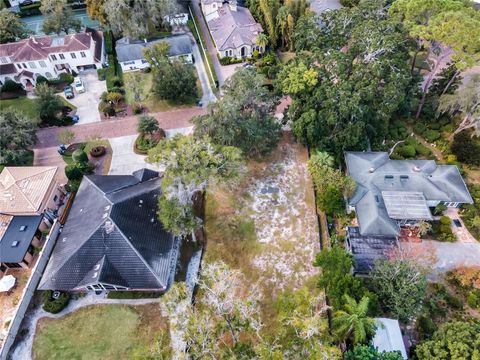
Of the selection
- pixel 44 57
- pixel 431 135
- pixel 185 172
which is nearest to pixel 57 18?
pixel 44 57

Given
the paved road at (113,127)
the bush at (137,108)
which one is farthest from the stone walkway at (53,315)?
the bush at (137,108)

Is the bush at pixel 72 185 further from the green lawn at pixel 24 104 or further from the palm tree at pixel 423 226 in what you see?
the palm tree at pixel 423 226

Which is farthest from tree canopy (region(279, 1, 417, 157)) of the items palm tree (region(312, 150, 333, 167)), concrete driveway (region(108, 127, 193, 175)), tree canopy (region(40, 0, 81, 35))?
tree canopy (region(40, 0, 81, 35))

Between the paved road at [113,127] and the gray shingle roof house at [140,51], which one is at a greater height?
the gray shingle roof house at [140,51]

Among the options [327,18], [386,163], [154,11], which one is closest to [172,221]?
[386,163]

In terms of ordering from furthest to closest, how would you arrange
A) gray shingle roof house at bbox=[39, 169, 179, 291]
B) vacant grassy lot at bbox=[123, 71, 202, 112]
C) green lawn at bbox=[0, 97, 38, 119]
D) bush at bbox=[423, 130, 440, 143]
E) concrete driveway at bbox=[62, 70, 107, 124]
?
vacant grassy lot at bbox=[123, 71, 202, 112] < green lawn at bbox=[0, 97, 38, 119] < concrete driveway at bbox=[62, 70, 107, 124] < bush at bbox=[423, 130, 440, 143] < gray shingle roof house at bbox=[39, 169, 179, 291]

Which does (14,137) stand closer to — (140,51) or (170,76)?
(170,76)

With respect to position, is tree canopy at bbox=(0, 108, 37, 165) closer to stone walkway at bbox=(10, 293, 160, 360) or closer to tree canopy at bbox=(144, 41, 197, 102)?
tree canopy at bbox=(144, 41, 197, 102)
